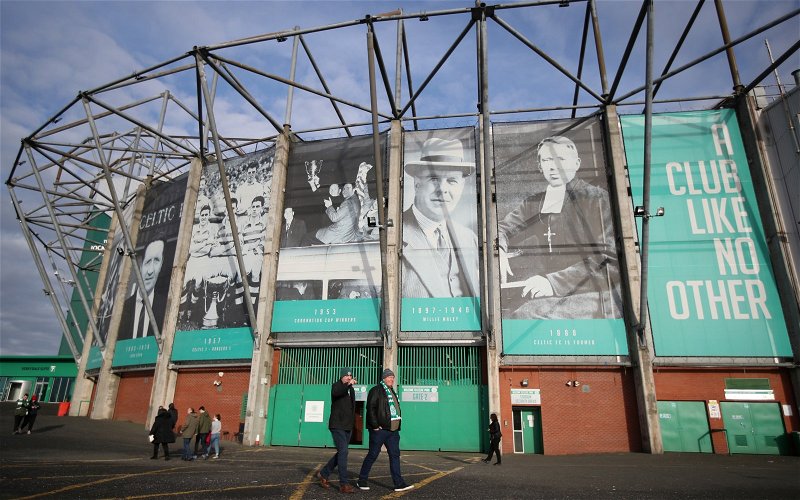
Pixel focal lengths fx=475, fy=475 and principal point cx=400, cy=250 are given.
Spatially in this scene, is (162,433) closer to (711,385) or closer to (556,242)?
(556,242)

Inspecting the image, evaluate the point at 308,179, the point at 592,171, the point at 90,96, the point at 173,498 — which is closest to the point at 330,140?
the point at 308,179

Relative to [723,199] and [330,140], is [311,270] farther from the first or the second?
[723,199]

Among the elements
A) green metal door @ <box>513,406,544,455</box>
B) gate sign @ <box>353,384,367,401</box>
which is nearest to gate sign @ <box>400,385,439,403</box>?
gate sign @ <box>353,384,367,401</box>

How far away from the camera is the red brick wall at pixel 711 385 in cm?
1791

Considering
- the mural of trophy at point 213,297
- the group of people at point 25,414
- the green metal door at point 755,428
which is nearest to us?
the green metal door at point 755,428

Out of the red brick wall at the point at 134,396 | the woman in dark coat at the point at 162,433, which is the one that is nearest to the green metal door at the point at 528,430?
the woman in dark coat at the point at 162,433

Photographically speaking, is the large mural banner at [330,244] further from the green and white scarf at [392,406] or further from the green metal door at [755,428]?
the green metal door at [755,428]

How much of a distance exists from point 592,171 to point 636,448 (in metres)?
11.7

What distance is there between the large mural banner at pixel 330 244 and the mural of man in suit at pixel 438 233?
5.48 feet

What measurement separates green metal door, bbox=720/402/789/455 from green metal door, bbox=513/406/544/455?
682 cm

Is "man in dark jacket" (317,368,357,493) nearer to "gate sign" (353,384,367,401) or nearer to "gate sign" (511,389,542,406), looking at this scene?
"gate sign" (353,384,367,401)

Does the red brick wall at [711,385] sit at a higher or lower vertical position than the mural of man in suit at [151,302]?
lower

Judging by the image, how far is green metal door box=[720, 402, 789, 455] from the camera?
1742 cm

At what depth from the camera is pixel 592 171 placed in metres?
21.6
